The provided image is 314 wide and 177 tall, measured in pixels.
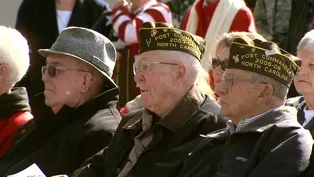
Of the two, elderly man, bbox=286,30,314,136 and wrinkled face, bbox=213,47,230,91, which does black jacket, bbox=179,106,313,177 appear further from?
wrinkled face, bbox=213,47,230,91

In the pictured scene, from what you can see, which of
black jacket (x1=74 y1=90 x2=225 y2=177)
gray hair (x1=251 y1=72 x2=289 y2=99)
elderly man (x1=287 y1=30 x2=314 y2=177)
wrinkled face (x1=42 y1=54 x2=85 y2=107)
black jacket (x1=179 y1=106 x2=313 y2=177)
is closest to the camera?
black jacket (x1=179 y1=106 x2=313 y2=177)

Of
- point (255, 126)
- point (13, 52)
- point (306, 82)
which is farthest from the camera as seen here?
point (13, 52)

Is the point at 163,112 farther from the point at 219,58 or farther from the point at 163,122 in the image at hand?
the point at 219,58

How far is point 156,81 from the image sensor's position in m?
5.91

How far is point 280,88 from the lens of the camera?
17.3 feet

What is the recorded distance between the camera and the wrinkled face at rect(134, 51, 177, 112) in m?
5.89

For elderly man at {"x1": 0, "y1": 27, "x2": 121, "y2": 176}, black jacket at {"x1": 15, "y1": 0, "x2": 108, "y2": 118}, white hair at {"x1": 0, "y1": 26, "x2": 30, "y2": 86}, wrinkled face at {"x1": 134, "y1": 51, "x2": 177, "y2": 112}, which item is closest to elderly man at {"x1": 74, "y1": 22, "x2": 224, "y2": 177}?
wrinkled face at {"x1": 134, "y1": 51, "x2": 177, "y2": 112}

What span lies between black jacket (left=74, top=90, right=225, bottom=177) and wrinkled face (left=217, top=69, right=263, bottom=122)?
0.40 m

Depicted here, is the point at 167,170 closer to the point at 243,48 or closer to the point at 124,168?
the point at 124,168

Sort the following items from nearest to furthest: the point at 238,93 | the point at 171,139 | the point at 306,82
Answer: the point at 238,93 → the point at 171,139 → the point at 306,82

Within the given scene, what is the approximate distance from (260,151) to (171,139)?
2.82ft

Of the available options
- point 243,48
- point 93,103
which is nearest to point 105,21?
point 93,103

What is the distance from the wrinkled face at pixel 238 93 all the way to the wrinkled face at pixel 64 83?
153 centimetres

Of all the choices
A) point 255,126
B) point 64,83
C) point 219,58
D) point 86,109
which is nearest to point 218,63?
point 219,58
